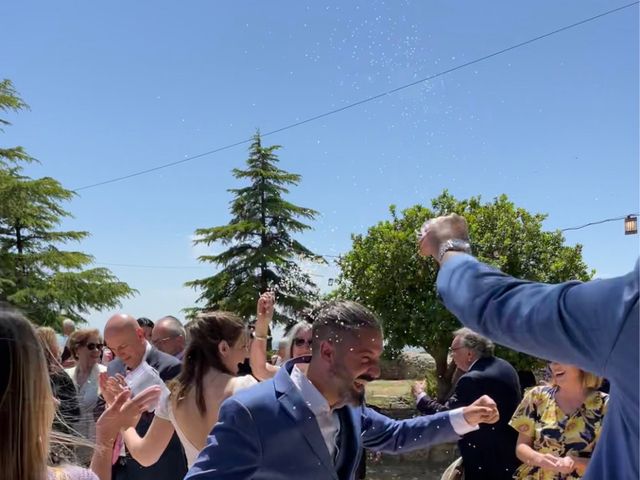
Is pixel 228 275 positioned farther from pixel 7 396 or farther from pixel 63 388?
pixel 7 396

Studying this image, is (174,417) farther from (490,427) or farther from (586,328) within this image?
(586,328)

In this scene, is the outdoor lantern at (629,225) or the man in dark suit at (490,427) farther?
the outdoor lantern at (629,225)

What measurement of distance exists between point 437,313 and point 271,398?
1314cm

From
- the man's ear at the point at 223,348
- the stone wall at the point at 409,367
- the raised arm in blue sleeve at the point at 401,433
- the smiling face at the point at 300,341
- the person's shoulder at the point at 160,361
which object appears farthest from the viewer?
the stone wall at the point at 409,367

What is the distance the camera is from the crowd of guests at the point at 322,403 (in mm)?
1235

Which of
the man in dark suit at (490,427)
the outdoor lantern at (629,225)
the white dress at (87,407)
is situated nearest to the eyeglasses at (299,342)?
the man in dark suit at (490,427)

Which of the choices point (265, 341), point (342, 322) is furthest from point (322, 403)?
point (265, 341)

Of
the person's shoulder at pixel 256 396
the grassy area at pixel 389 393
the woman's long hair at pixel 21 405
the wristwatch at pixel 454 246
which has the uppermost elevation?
the wristwatch at pixel 454 246

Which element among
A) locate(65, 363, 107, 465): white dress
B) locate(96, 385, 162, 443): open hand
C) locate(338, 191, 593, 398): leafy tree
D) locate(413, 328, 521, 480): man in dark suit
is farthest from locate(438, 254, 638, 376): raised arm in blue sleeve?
locate(338, 191, 593, 398): leafy tree

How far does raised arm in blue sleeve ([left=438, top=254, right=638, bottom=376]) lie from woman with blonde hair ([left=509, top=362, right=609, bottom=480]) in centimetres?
262

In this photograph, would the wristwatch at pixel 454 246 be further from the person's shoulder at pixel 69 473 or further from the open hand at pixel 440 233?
the person's shoulder at pixel 69 473

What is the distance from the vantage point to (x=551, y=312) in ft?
3.71

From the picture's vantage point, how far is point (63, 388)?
179 inches

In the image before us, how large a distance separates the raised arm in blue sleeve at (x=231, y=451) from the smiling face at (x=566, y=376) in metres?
2.34
